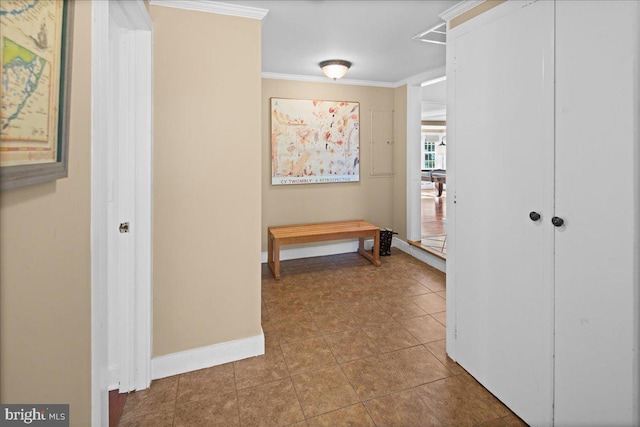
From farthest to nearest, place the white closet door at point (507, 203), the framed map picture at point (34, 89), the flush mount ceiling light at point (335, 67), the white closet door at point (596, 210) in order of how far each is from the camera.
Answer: the flush mount ceiling light at point (335, 67) < the white closet door at point (507, 203) < the white closet door at point (596, 210) < the framed map picture at point (34, 89)

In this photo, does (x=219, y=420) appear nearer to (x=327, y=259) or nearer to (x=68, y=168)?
(x=68, y=168)

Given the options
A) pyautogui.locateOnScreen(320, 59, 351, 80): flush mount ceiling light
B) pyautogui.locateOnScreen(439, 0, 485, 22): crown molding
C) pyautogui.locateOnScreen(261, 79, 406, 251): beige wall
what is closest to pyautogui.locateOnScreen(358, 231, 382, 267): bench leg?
pyautogui.locateOnScreen(261, 79, 406, 251): beige wall

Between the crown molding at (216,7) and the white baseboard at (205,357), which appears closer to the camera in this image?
the crown molding at (216,7)

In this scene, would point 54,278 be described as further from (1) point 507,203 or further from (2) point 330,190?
(2) point 330,190

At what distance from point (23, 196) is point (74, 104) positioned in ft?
1.08

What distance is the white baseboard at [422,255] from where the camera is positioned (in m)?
4.07

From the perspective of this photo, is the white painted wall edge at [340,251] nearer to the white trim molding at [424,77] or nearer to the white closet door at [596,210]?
the white trim molding at [424,77]

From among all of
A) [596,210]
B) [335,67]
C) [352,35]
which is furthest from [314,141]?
[596,210]

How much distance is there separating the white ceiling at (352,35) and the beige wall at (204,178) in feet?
1.28

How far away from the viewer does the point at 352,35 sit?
2.91m

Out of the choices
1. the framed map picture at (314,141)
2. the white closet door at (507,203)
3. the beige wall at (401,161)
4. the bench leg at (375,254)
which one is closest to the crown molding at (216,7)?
the white closet door at (507,203)

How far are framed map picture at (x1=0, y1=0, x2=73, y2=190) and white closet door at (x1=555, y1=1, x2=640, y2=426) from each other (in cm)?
180

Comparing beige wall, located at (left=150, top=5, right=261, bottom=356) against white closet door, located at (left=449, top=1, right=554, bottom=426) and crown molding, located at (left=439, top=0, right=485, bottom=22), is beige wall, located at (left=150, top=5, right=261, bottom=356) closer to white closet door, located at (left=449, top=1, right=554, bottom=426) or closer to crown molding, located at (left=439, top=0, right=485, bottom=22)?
crown molding, located at (left=439, top=0, right=485, bottom=22)

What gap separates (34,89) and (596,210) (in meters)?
1.86
